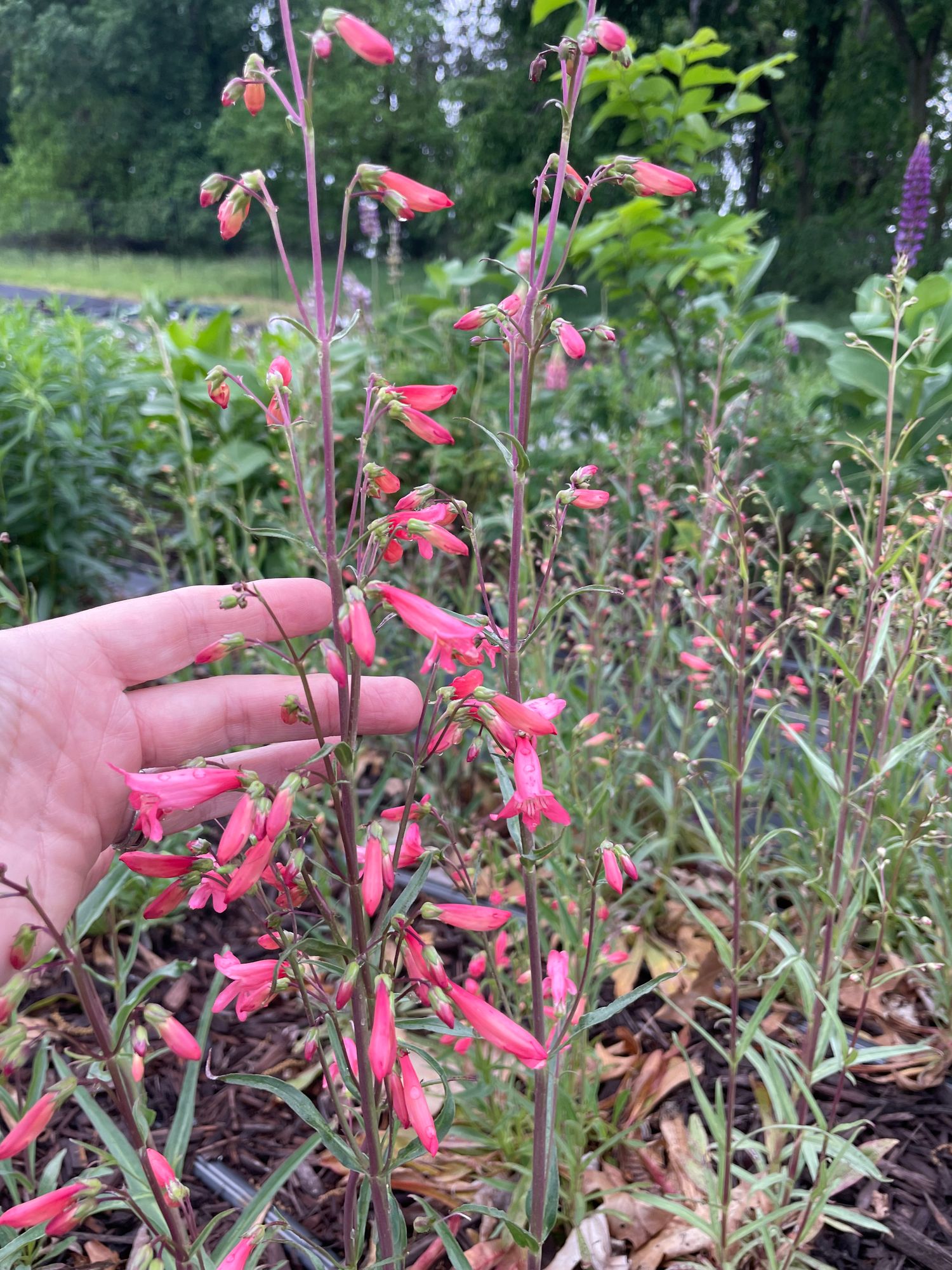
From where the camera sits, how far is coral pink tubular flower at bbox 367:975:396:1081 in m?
0.89

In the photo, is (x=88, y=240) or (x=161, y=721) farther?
(x=88, y=240)

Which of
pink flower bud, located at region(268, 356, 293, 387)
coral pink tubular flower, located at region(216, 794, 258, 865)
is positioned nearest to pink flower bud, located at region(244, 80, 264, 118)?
pink flower bud, located at region(268, 356, 293, 387)

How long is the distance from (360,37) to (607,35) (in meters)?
0.30

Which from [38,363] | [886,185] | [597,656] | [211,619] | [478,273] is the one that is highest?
[886,185]

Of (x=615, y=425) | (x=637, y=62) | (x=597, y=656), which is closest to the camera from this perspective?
(x=597, y=656)

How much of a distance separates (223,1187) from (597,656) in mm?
1651

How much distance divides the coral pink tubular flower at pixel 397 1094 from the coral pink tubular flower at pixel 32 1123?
1.24ft

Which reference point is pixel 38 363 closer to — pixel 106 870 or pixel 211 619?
pixel 211 619

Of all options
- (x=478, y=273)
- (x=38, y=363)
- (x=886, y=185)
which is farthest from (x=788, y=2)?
(x=38, y=363)

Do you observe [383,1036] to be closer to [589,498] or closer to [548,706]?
[548,706]

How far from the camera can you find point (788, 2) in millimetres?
17578

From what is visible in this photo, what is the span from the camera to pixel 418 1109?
0.93 metres

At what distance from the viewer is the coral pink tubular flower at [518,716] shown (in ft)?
3.21

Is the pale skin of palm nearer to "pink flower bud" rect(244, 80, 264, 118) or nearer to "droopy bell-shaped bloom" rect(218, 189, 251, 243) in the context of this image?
"droopy bell-shaped bloom" rect(218, 189, 251, 243)
